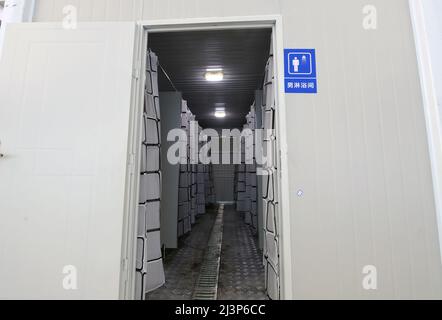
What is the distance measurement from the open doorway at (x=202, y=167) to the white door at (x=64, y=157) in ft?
1.47

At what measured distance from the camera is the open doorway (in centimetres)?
211

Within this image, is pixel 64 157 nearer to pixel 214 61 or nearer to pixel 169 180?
pixel 169 180

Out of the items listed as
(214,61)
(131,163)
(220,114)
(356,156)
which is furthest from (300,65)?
(220,114)

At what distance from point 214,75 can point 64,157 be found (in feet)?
8.42

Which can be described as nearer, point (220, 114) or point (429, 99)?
point (429, 99)

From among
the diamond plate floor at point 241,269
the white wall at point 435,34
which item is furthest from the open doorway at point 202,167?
the white wall at point 435,34

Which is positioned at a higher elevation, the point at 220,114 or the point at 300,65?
the point at 220,114

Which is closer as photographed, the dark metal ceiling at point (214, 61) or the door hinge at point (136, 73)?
the door hinge at point (136, 73)

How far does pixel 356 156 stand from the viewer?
1.57 meters

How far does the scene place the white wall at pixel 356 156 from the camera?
1.49m

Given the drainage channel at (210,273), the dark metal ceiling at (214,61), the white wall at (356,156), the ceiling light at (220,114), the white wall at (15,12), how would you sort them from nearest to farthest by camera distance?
1. the white wall at (356,156)
2. the white wall at (15,12)
3. the drainage channel at (210,273)
4. the dark metal ceiling at (214,61)
5. the ceiling light at (220,114)

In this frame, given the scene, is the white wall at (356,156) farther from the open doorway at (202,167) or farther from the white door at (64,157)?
the white door at (64,157)

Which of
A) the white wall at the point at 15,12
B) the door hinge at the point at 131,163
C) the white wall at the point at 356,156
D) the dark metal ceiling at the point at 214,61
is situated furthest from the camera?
the dark metal ceiling at the point at 214,61

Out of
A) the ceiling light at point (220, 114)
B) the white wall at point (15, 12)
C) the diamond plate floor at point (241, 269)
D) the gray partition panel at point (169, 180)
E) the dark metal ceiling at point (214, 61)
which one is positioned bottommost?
the diamond plate floor at point (241, 269)
